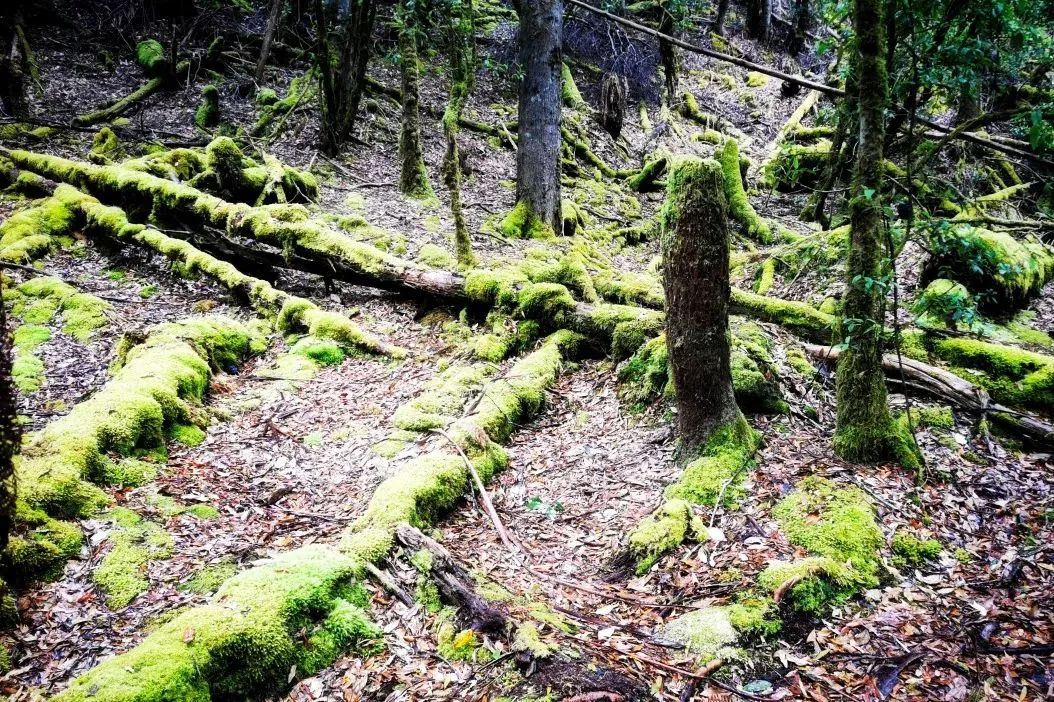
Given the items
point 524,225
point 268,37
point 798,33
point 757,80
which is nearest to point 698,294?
point 524,225

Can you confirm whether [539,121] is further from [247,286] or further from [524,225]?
[247,286]

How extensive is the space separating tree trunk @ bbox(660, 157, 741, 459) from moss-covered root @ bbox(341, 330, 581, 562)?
2162 mm

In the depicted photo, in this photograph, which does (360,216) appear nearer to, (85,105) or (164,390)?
(164,390)

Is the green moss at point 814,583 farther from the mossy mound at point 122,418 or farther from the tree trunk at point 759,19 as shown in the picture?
the tree trunk at point 759,19

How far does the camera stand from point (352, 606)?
411cm

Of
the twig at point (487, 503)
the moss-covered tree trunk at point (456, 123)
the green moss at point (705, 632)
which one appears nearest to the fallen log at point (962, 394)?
the green moss at point (705, 632)

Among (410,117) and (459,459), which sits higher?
(410,117)

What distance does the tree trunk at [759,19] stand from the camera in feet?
88.2

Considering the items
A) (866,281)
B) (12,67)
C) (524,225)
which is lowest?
(866,281)

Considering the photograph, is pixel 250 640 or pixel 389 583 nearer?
pixel 250 640

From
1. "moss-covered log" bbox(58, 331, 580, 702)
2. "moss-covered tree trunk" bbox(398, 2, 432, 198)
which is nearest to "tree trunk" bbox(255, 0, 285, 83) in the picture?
"moss-covered tree trunk" bbox(398, 2, 432, 198)

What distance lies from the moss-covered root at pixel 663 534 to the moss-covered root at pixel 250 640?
2.05m

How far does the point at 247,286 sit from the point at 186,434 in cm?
449

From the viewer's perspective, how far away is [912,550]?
4.33 metres
